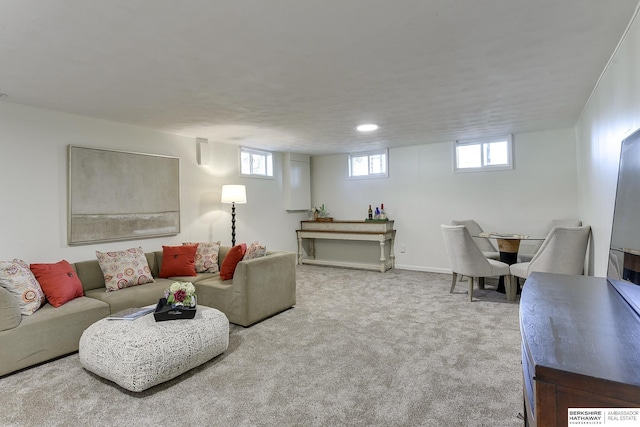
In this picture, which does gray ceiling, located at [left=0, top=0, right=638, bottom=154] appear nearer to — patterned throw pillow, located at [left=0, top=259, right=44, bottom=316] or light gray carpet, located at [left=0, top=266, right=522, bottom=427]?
patterned throw pillow, located at [left=0, top=259, right=44, bottom=316]

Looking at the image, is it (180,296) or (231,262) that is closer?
(180,296)

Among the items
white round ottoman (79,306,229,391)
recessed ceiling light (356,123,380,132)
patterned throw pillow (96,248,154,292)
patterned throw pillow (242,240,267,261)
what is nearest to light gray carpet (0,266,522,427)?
white round ottoman (79,306,229,391)

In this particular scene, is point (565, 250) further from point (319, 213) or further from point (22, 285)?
point (22, 285)

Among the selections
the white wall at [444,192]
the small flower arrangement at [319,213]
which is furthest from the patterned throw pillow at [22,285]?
the white wall at [444,192]

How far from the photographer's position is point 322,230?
6523 millimetres

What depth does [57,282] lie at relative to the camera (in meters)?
2.93

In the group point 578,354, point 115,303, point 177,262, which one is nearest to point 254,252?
point 177,262

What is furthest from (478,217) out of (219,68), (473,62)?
(219,68)

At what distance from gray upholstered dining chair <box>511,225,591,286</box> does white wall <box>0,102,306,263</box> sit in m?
4.29

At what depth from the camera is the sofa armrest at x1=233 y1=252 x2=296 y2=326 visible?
3316 millimetres

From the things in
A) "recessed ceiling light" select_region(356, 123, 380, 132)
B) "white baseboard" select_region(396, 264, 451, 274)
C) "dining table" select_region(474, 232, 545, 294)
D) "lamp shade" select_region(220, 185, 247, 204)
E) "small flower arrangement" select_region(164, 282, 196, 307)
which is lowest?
"white baseboard" select_region(396, 264, 451, 274)

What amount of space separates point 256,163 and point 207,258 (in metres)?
2.33

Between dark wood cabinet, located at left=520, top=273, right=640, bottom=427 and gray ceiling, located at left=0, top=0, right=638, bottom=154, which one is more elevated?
gray ceiling, located at left=0, top=0, right=638, bottom=154

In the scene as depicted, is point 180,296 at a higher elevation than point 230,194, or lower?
lower
